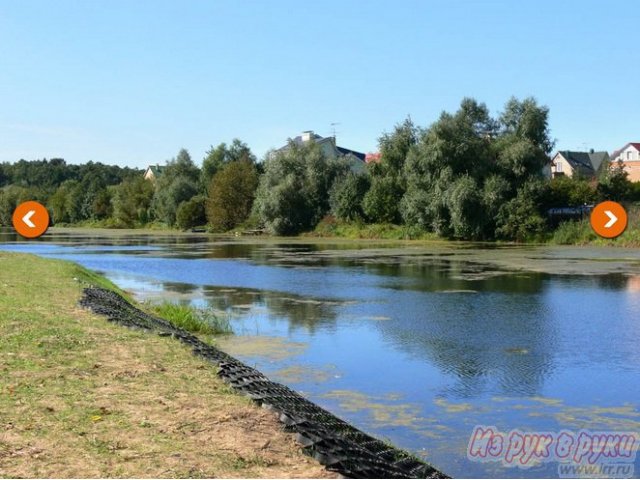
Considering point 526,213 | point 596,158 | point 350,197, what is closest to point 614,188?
point 526,213

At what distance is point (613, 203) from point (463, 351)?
36989 mm

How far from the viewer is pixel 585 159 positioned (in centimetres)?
9662

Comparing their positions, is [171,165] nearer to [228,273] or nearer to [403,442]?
[228,273]

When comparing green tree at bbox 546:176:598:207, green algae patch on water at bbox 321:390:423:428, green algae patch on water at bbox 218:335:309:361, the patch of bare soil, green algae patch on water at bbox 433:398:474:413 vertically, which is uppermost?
green tree at bbox 546:176:598:207

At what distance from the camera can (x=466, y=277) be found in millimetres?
23328

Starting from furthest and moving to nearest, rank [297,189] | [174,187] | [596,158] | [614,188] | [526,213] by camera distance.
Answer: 1. [596,158]
2. [174,187]
3. [297,189]
4. [614,188]
5. [526,213]

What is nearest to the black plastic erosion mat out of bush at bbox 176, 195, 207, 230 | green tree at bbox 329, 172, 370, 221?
green tree at bbox 329, 172, 370, 221

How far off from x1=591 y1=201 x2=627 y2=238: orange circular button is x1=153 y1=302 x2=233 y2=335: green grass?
30973mm

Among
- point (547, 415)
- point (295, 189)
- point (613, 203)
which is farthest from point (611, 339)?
point (295, 189)

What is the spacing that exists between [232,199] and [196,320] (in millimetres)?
56460

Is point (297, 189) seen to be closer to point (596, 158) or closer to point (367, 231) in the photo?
point (367, 231)

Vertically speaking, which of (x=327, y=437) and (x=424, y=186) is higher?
(x=424, y=186)

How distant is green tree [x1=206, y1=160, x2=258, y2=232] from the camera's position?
69.4 m

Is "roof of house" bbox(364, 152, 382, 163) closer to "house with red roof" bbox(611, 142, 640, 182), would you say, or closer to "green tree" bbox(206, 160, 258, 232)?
"green tree" bbox(206, 160, 258, 232)
